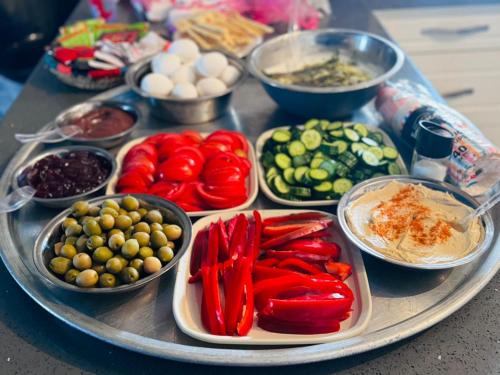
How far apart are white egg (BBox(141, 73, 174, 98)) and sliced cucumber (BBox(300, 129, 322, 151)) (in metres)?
0.60

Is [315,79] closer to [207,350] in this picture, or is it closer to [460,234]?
[460,234]

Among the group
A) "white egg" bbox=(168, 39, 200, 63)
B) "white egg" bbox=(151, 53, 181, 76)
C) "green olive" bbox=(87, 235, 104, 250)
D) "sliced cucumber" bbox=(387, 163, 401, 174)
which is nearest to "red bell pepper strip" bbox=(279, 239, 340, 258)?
"sliced cucumber" bbox=(387, 163, 401, 174)

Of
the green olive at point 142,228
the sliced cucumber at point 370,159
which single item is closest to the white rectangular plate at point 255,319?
the green olive at point 142,228

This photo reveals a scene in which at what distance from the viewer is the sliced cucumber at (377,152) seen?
5.33ft

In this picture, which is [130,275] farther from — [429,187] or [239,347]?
[429,187]

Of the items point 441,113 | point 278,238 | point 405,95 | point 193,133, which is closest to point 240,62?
point 193,133

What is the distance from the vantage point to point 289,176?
1.59 m

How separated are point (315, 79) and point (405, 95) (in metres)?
0.40

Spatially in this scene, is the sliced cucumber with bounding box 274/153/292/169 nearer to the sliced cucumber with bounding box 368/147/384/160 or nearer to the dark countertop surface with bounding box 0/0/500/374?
the sliced cucumber with bounding box 368/147/384/160

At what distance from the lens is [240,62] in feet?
6.98

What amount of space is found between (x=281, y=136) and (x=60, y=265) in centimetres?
90

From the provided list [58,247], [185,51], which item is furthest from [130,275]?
[185,51]

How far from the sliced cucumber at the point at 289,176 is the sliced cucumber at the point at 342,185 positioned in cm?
13

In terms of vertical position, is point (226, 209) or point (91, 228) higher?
point (91, 228)
